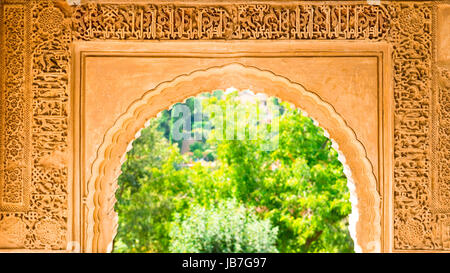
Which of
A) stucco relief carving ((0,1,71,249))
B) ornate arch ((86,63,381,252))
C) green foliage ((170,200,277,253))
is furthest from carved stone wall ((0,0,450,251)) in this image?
green foliage ((170,200,277,253))

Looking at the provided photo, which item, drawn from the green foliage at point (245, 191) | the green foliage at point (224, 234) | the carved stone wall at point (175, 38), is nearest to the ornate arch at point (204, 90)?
the carved stone wall at point (175, 38)

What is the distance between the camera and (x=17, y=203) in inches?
154

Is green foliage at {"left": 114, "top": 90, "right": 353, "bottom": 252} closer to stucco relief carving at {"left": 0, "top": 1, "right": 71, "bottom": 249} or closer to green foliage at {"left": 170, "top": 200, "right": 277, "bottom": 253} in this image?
green foliage at {"left": 170, "top": 200, "right": 277, "bottom": 253}

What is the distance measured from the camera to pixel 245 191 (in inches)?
461

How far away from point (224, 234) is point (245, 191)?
2.32 m

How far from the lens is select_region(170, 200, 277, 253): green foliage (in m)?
9.46

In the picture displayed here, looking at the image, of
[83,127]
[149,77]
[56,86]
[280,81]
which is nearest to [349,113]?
[280,81]

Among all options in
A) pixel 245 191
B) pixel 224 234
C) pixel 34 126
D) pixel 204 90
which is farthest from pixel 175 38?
pixel 245 191

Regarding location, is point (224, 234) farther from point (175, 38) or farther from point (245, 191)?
point (175, 38)

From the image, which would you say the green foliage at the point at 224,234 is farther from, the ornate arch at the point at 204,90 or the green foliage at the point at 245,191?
the ornate arch at the point at 204,90

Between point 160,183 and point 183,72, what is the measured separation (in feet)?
29.1

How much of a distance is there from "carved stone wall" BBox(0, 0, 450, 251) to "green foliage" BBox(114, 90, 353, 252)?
5869mm

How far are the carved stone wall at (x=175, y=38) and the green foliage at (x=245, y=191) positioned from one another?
587cm
